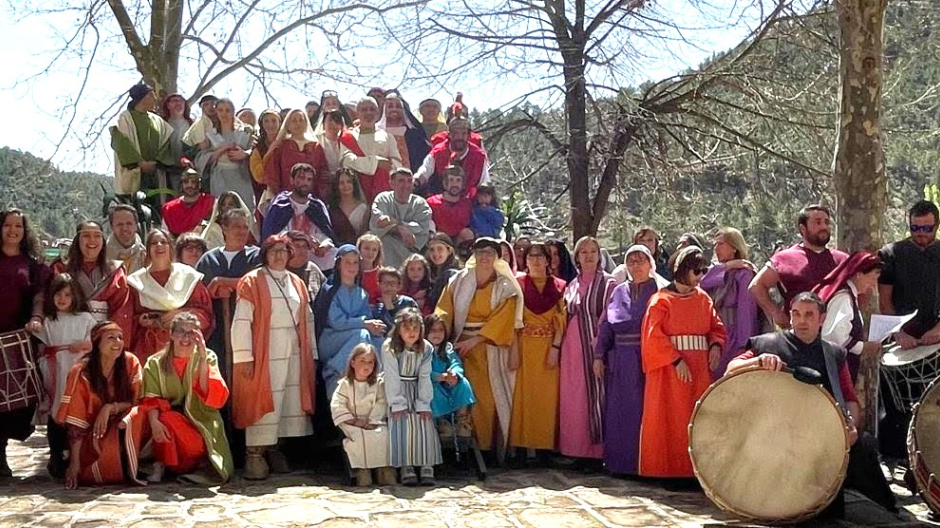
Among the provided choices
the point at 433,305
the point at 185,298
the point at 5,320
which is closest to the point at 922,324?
the point at 433,305

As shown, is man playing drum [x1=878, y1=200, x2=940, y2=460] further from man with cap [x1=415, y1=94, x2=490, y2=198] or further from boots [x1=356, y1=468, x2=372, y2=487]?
man with cap [x1=415, y1=94, x2=490, y2=198]

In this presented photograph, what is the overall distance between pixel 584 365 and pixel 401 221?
2.21 m

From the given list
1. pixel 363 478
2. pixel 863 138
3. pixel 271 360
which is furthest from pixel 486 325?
pixel 863 138

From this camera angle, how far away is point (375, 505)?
5.62 metres

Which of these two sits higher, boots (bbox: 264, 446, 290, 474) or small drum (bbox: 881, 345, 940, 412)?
small drum (bbox: 881, 345, 940, 412)

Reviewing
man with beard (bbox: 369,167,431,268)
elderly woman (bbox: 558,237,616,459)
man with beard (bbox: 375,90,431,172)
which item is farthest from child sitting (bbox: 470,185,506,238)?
elderly woman (bbox: 558,237,616,459)

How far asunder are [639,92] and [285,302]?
708 cm

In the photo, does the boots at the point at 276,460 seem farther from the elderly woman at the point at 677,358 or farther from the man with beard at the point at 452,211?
the man with beard at the point at 452,211

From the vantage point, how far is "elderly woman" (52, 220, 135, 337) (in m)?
6.49

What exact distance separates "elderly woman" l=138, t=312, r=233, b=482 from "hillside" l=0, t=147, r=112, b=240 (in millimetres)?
6308

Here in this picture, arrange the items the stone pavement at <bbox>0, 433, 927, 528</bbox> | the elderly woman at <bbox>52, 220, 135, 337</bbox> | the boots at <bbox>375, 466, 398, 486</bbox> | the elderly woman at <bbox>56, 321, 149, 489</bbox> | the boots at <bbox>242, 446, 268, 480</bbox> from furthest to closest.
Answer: the elderly woman at <bbox>52, 220, 135, 337</bbox>
the boots at <bbox>242, 446, 268, 480</bbox>
the boots at <bbox>375, 466, 398, 486</bbox>
the elderly woman at <bbox>56, 321, 149, 489</bbox>
the stone pavement at <bbox>0, 433, 927, 528</bbox>

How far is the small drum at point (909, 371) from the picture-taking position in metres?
5.76

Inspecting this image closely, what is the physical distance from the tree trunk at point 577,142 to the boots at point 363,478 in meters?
6.51

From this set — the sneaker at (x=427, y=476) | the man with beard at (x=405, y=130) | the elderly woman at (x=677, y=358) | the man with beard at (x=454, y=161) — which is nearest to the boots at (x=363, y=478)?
the sneaker at (x=427, y=476)
